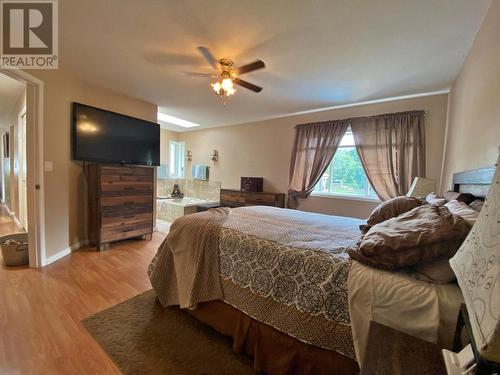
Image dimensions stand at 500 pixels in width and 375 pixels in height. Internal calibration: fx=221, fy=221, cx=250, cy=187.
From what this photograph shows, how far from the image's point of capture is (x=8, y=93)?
3539 mm

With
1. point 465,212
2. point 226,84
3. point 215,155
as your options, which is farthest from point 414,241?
point 215,155

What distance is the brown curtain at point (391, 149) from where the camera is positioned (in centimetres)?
299

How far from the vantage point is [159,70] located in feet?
8.52

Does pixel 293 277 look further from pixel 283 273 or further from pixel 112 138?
pixel 112 138

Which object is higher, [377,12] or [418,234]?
[377,12]

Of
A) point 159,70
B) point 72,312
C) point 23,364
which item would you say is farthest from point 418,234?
point 159,70

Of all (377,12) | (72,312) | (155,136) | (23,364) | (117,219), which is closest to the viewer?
(23,364)

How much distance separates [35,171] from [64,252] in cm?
111

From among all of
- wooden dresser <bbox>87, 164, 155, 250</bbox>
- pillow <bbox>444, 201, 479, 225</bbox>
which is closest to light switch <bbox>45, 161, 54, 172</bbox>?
wooden dresser <bbox>87, 164, 155, 250</bbox>

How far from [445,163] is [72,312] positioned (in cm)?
423

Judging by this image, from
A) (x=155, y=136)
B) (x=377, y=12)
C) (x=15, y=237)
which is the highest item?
(x=377, y=12)

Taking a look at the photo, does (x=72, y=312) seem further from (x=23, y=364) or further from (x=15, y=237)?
(x=15, y=237)

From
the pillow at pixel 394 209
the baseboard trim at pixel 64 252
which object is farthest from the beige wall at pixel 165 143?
the pillow at pixel 394 209

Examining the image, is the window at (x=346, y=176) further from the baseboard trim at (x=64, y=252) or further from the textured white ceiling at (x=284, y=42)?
the baseboard trim at (x=64, y=252)
